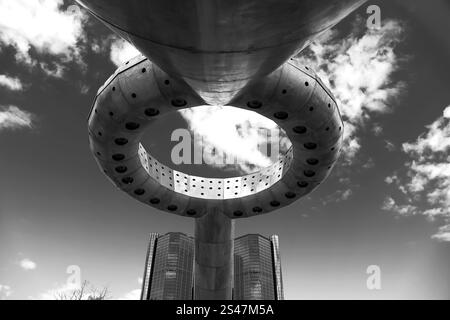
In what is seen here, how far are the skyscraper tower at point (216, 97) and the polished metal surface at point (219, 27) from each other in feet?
0.10

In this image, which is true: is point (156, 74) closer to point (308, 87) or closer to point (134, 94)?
point (134, 94)

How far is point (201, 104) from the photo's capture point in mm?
22609

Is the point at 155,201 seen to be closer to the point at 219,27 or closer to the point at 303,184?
the point at 303,184

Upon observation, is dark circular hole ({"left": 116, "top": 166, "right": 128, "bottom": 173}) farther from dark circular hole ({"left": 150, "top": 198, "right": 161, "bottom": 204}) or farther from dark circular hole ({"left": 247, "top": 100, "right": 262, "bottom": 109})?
dark circular hole ({"left": 247, "top": 100, "right": 262, "bottom": 109})

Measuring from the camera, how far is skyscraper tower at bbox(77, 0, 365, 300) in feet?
24.2

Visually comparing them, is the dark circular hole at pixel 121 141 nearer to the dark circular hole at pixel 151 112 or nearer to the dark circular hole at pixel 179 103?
the dark circular hole at pixel 151 112

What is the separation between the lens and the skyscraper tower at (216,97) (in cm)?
736

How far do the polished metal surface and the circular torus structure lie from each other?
5755 mm

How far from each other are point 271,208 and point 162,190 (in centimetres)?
944

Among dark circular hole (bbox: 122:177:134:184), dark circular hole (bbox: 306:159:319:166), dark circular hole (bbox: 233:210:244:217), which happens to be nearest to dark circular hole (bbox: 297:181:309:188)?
dark circular hole (bbox: 306:159:319:166)
